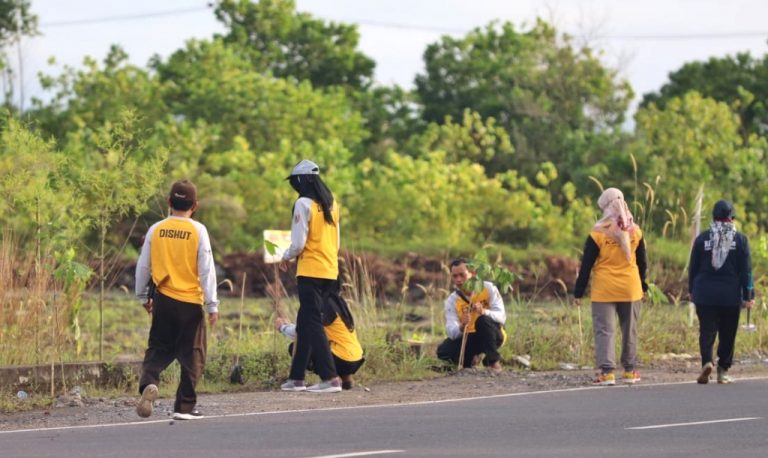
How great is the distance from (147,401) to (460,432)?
2357mm

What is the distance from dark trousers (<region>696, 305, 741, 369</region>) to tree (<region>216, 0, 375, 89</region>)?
53811 mm

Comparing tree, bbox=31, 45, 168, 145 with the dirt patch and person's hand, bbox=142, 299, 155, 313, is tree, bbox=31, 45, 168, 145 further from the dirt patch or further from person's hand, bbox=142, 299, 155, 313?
person's hand, bbox=142, 299, 155, 313

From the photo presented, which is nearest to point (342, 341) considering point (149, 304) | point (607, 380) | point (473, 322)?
point (473, 322)

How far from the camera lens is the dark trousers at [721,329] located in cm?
1638

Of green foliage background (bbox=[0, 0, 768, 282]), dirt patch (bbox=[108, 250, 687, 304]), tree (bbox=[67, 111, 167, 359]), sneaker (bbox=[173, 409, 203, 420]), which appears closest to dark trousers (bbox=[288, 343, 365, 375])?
tree (bbox=[67, 111, 167, 359])

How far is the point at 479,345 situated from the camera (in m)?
17.6

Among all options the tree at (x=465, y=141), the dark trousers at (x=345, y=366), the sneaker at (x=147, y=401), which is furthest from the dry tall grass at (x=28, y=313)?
the tree at (x=465, y=141)

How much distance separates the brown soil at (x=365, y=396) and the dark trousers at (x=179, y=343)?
0.55m

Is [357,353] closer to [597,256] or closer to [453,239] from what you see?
[597,256]

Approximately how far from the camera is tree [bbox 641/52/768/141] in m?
63.7

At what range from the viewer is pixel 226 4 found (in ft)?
232

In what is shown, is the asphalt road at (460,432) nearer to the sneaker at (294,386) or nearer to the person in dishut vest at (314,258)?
the person in dishut vest at (314,258)

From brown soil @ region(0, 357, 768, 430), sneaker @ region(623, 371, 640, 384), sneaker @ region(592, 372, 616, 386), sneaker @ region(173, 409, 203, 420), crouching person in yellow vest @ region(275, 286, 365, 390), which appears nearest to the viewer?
sneaker @ region(173, 409, 203, 420)

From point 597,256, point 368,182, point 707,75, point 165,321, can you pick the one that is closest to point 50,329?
point 165,321
